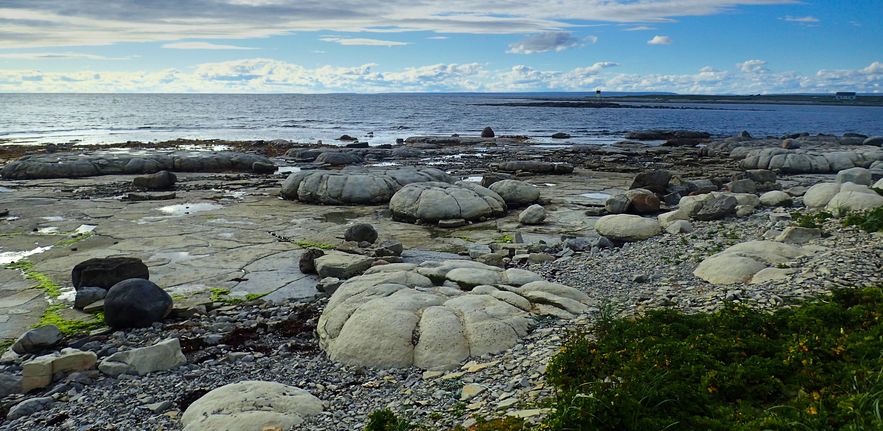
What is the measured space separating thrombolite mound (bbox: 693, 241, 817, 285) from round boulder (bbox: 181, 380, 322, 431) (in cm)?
604

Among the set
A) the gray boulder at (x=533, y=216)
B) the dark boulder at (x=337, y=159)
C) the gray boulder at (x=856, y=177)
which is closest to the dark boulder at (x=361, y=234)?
the gray boulder at (x=533, y=216)

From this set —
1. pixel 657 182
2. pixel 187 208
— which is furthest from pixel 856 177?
pixel 187 208

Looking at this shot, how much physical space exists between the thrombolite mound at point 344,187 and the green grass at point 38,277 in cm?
833

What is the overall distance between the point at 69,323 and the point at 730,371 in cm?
834

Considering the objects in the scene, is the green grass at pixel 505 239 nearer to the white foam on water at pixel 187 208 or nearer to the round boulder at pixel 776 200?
the round boulder at pixel 776 200

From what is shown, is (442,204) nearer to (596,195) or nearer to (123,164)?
(596,195)

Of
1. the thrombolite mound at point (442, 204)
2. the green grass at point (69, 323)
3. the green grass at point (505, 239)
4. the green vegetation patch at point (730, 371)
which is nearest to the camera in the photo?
the green vegetation patch at point (730, 371)

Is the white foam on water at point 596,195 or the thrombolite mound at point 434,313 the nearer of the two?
the thrombolite mound at point 434,313

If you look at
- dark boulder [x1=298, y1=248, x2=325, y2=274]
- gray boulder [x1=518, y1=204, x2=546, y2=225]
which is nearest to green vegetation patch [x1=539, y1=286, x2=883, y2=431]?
dark boulder [x1=298, y1=248, x2=325, y2=274]

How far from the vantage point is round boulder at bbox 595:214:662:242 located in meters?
13.5

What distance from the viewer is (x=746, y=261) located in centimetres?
914

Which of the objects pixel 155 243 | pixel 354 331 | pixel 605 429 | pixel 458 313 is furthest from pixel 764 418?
pixel 155 243

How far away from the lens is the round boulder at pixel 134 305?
866cm

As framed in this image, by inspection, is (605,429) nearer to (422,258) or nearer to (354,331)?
(354,331)
